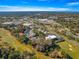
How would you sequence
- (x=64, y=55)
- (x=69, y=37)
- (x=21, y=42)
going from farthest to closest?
(x=69, y=37)
(x=21, y=42)
(x=64, y=55)

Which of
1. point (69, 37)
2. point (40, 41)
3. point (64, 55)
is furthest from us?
point (69, 37)

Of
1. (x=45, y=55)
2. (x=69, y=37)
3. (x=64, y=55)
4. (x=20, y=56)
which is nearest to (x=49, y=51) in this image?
(x=45, y=55)

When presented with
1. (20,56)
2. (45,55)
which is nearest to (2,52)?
(20,56)

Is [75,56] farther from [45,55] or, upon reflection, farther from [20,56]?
[20,56]

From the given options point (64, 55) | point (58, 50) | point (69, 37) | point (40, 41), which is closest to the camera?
point (64, 55)

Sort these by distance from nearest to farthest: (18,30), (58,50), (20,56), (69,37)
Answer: (20,56) < (58,50) < (69,37) < (18,30)

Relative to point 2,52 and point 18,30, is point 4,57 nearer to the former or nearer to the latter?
point 2,52

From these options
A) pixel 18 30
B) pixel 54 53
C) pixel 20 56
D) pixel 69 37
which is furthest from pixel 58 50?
pixel 18 30

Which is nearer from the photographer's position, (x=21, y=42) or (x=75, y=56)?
(x=75, y=56)

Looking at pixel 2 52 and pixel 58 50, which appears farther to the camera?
pixel 58 50
